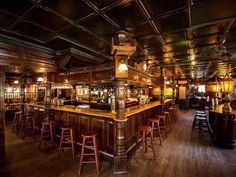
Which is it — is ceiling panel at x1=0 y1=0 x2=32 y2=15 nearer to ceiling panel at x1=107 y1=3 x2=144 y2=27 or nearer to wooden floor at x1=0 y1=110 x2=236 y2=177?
ceiling panel at x1=107 y1=3 x2=144 y2=27

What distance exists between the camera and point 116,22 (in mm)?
2613

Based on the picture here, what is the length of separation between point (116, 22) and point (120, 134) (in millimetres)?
2264

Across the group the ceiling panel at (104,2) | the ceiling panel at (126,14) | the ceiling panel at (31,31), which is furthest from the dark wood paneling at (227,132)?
the ceiling panel at (31,31)

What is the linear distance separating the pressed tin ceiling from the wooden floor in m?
2.89

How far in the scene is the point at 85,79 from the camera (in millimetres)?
4336

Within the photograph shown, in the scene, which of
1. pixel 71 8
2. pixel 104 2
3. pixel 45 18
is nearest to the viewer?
pixel 104 2

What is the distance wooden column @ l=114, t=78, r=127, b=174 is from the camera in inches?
A: 108

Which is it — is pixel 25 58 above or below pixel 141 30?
below

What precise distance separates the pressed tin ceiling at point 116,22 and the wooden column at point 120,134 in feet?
4.07

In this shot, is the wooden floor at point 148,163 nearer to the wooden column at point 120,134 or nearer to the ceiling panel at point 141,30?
the wooden column at point 120,134

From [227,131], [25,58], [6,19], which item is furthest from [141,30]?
[227,131]

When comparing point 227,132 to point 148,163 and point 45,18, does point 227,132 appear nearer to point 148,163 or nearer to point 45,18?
point 148,163

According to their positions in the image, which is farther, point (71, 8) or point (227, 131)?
point (227, 131)

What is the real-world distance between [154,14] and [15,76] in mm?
8616
